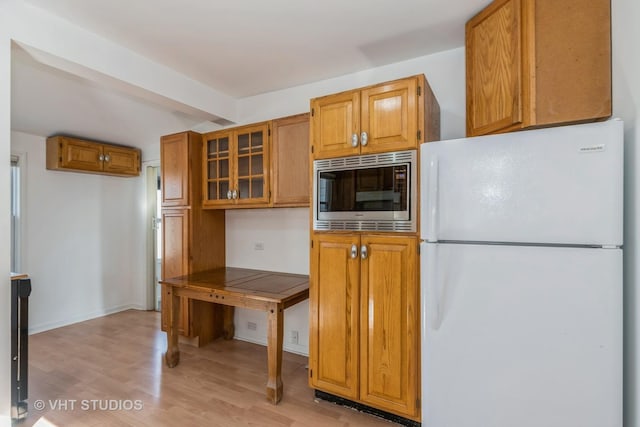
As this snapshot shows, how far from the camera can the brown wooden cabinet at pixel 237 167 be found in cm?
279

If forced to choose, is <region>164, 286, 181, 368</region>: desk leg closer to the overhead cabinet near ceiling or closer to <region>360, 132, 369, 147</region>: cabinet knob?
the overhead cabinet near ceiling

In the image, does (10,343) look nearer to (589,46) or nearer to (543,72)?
(543,72)

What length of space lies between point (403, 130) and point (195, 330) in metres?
2.73

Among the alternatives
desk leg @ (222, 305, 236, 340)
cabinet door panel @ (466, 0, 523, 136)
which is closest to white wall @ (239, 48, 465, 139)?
cabinet door panel @ (466, 0, 523, 136)

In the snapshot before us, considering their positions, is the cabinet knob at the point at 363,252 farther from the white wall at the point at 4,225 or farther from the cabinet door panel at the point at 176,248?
the white wall at the point at 4,225

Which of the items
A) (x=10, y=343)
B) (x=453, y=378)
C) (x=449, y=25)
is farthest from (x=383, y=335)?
(x=10, y=343)

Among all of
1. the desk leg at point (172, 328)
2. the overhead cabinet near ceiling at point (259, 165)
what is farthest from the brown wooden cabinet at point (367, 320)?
the desk leg at point (172, 328)

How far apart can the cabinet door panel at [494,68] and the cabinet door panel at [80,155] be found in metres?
4.04

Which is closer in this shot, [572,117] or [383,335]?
[572,117]

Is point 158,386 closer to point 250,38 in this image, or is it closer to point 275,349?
point 275,349

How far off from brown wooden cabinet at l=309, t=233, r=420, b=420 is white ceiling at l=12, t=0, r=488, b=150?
4.53 feet

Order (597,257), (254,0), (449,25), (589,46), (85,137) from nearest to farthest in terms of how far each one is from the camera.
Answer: (597,257), (589,46), (254,0), (449,25), (85,137)

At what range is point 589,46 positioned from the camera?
1.39 m

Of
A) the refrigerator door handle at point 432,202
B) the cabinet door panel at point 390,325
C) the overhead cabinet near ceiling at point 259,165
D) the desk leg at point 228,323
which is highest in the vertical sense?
the overhead cabinet near ceiling at point 259,165
